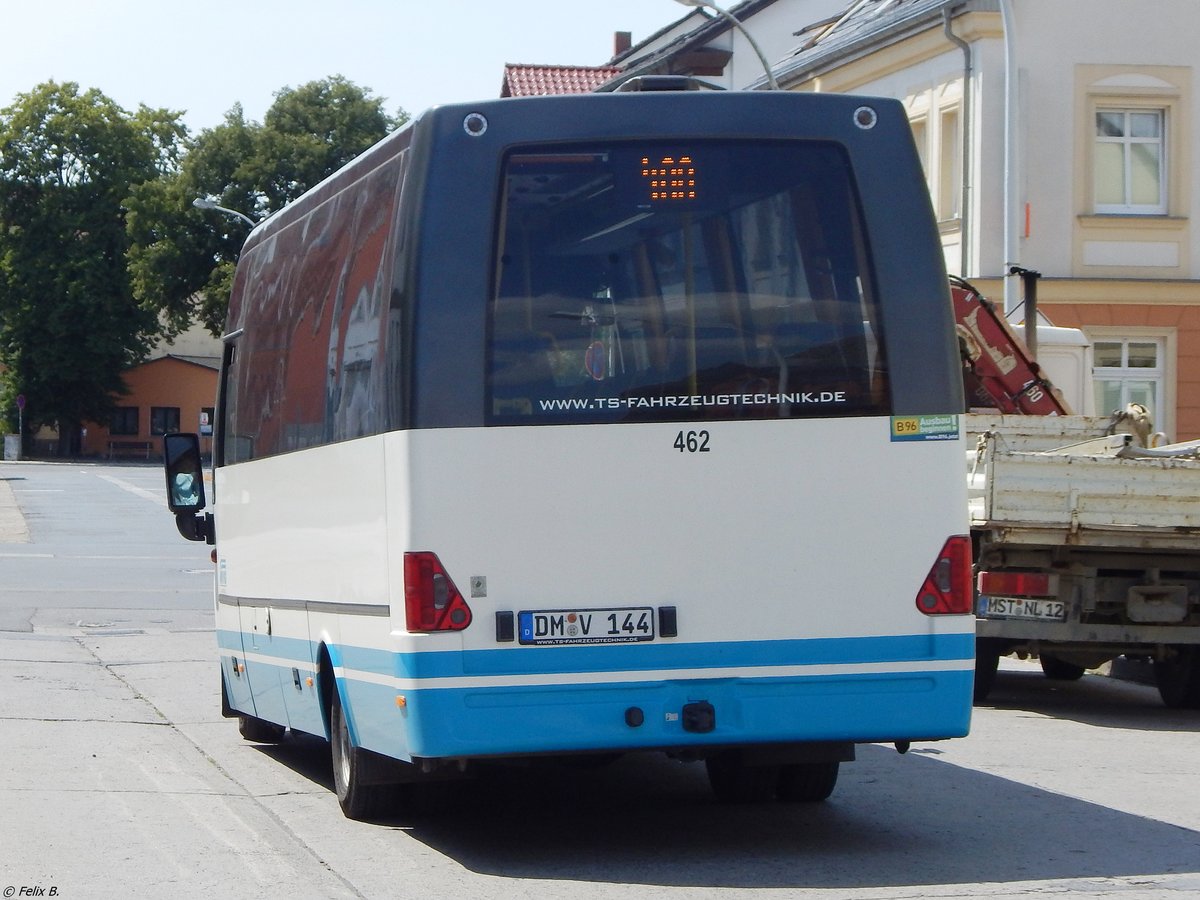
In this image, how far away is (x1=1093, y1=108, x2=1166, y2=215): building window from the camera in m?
30.5

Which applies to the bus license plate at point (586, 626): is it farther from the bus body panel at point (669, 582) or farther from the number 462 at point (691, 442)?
the number 462 at point (691, 442)

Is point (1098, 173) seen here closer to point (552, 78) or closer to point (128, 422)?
point (552, 78)

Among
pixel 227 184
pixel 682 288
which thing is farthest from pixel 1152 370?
pixel 227 184

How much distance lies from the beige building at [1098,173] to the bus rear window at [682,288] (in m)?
22.8

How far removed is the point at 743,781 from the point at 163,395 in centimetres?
9002

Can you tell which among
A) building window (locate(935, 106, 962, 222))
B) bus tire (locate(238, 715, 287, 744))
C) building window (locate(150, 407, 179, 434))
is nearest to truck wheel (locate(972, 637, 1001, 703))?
bus tire (locate(238, 715, 287, 744))

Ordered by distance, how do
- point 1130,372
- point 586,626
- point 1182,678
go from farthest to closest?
point 1130,372 → point 1182,678 → point 586,626

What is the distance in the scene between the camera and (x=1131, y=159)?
3050 centimetres

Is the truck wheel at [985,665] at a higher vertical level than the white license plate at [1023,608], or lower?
lower

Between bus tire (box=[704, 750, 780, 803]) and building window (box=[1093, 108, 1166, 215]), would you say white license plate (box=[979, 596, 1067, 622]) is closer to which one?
bus tire (box=[704, 750, 780, 803])

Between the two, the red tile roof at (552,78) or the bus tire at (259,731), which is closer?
the bus tire at (259,731)

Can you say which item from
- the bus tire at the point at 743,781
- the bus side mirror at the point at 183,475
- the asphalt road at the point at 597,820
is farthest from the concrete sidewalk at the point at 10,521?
the bus tire at the point at 743,781

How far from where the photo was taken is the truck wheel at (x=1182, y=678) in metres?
12.9

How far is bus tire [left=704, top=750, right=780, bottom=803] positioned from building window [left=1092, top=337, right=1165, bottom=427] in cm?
2255
